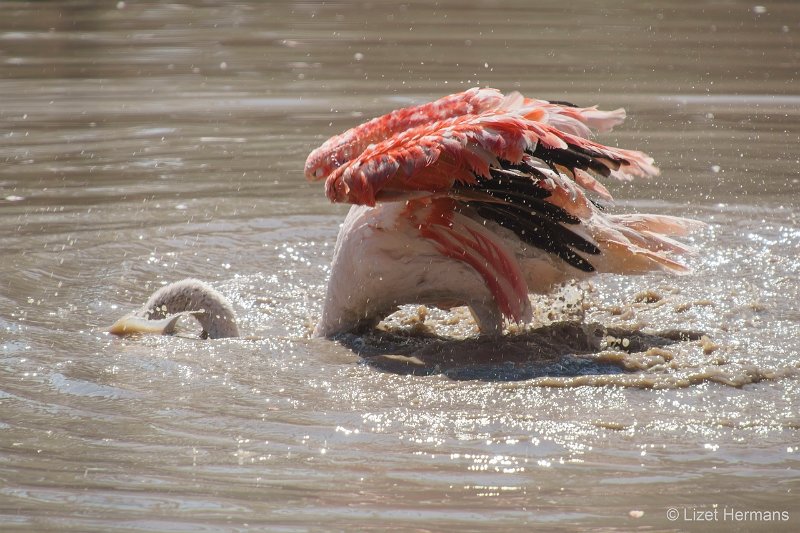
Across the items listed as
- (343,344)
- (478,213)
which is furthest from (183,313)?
(478,213)

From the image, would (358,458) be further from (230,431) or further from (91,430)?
(91,430)

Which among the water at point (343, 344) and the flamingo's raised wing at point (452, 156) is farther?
the flamingo's raised wing at point (452, 156)

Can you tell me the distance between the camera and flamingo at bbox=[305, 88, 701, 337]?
525 centimetres

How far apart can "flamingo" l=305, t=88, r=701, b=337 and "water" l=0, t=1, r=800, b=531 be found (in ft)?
0.90

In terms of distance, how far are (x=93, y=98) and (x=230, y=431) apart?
24.1 ft

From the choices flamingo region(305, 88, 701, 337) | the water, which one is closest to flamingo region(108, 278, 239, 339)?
the water

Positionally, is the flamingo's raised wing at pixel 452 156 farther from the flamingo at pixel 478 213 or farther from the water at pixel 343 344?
the water at pixel 343 344

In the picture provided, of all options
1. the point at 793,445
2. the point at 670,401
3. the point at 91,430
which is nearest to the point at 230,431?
the point at 91,430

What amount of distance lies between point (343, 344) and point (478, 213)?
3.08 feet

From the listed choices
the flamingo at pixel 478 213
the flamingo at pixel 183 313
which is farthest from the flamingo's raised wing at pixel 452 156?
the flamingo at pixel 183 313

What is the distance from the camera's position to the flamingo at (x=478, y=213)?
525 centimetres

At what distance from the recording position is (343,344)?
5.87m

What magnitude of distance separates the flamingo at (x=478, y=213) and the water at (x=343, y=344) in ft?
0.90

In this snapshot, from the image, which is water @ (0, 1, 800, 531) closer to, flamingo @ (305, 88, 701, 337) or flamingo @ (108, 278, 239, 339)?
flamingo @ (108, 278, 239, 339)
